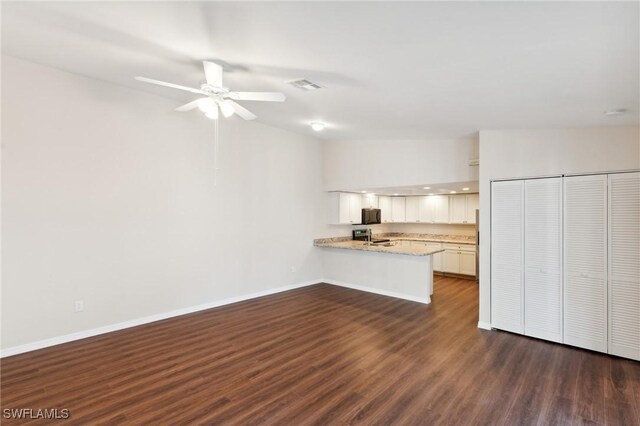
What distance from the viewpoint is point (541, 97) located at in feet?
Answer: 9.50

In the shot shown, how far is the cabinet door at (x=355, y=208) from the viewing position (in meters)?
7.25

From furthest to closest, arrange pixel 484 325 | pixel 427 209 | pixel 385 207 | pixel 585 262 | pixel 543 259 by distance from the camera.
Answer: pixel 385 207 < pixel 427 209 < pixel 484 325 < pixel 543 259 < pixel 585 262

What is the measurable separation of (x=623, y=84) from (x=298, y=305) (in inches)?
185

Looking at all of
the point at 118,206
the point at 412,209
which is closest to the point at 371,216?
the point at 412,209

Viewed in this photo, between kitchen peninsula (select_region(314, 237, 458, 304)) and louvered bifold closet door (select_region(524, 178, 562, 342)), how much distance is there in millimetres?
1690

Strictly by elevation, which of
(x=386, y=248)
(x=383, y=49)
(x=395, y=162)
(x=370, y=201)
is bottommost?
(x=386, y=248)

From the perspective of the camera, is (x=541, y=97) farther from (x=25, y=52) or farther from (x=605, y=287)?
(x=25, y=52)

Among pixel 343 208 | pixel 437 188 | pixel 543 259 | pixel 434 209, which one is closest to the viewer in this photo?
pixel 543 259

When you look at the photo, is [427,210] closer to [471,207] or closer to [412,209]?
[412,209]

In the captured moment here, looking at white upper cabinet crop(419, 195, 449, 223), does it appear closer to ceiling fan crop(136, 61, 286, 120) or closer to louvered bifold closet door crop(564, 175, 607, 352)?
louvered bifold closet door crop(564, 175, 607, 352)

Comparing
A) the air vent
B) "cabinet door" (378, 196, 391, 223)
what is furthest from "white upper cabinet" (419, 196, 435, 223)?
the air vent

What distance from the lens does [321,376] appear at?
9.60 feet

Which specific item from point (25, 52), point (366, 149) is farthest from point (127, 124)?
point (366, 149)

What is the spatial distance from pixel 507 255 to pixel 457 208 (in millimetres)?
3786
